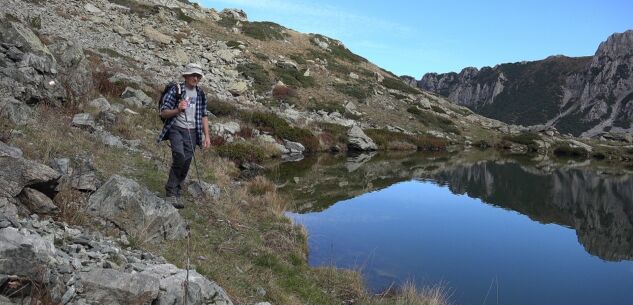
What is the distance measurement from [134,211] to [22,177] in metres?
1.78

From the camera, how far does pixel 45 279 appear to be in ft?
13.6

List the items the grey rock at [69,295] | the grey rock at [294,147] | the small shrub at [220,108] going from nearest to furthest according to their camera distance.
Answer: the grey rock at [69,295] → the grey rock at [294,147] → the small shrub at [220,108]

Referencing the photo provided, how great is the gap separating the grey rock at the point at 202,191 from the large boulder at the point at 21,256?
20.9 ft

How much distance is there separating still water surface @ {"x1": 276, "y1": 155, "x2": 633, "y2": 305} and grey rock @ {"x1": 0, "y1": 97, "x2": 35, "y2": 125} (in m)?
6.68

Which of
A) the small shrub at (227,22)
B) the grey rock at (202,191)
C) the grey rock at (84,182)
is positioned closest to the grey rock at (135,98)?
the grey rock at (202,191)

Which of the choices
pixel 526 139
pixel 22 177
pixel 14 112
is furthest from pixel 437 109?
pixel 22 177

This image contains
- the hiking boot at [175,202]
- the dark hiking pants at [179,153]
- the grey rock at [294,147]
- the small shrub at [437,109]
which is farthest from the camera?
the small shrub at [437,109]

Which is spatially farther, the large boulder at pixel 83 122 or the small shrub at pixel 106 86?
the small shrub at pixel 106 86

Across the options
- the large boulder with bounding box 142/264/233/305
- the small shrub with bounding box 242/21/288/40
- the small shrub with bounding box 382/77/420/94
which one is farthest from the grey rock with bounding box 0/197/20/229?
the small shrub with bounding box 382/77/420/94

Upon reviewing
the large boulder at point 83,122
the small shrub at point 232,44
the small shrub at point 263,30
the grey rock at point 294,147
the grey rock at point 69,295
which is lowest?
the grey rock at point 294,147

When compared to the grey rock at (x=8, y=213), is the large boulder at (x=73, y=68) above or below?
above

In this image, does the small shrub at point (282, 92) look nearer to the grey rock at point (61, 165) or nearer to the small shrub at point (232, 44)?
the small shrub at point (232, 44)

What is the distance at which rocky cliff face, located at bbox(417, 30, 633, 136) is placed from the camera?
14050 cm

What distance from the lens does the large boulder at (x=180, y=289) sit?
16.4 ft
